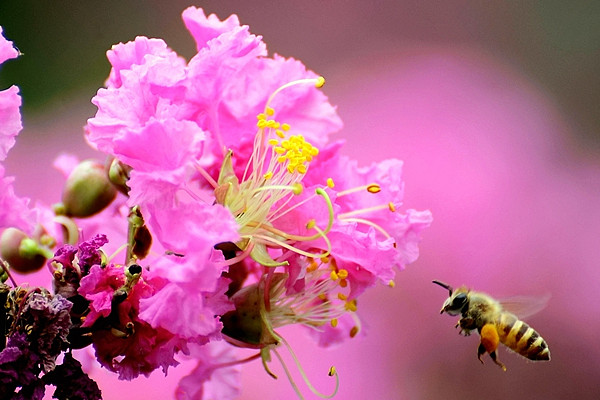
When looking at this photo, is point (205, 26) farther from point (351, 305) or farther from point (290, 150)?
point (351, 305)

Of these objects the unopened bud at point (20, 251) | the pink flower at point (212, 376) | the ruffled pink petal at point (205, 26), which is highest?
the ruffled pink petal at point (205, 26)

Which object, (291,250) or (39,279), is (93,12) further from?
(291,250)

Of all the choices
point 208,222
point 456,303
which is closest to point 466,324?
point 456,303

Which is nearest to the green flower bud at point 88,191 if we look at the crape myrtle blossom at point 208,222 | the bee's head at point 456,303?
the crape myrtle blossom at point 208,222

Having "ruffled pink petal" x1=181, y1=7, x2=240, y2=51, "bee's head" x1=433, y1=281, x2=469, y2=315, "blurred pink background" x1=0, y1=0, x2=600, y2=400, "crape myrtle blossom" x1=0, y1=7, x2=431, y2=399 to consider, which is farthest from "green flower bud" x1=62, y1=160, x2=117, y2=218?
"blurred pink background" x1=0, y1=0, x2=600, y2=400

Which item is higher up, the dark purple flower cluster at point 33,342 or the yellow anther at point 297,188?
the yellow anther at point 297,188

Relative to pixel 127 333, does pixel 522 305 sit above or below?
above

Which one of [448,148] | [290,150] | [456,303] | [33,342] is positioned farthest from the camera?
[448,148]

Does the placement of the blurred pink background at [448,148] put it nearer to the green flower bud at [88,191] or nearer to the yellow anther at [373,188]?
the green flower bud at [88,191]
